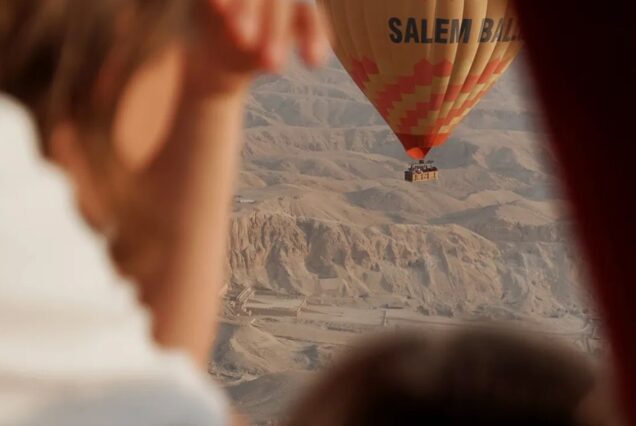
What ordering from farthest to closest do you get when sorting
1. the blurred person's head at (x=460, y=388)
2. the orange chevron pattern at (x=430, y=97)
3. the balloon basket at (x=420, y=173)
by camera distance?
1. the balloon basket at (x=420, y=173)
2. the orange chevron pattern at (x=430, y=97)
3. the blurred person's head at (x=460, y=388)

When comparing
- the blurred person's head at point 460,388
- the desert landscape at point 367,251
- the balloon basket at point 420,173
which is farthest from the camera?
the desert landscape at point 367,251

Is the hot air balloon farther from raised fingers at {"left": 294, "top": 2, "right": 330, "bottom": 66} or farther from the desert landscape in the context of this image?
raised fingers at {"left": 294, "top": 2, "right": 330, "bottom": 66}

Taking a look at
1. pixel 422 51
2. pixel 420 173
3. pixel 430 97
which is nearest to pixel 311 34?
pixel 422 51

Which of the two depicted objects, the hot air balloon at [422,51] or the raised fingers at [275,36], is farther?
the hot air balloon at [422,51]

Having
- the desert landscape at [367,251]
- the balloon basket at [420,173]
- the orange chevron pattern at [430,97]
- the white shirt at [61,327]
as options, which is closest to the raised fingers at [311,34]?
the white shirt at [61,327]

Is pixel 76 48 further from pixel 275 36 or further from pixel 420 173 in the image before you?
pixel 420 173

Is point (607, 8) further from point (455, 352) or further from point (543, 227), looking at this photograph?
point (543, 227)

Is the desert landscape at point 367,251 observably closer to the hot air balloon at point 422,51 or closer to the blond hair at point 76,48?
the hot air balloon at point 422,51
